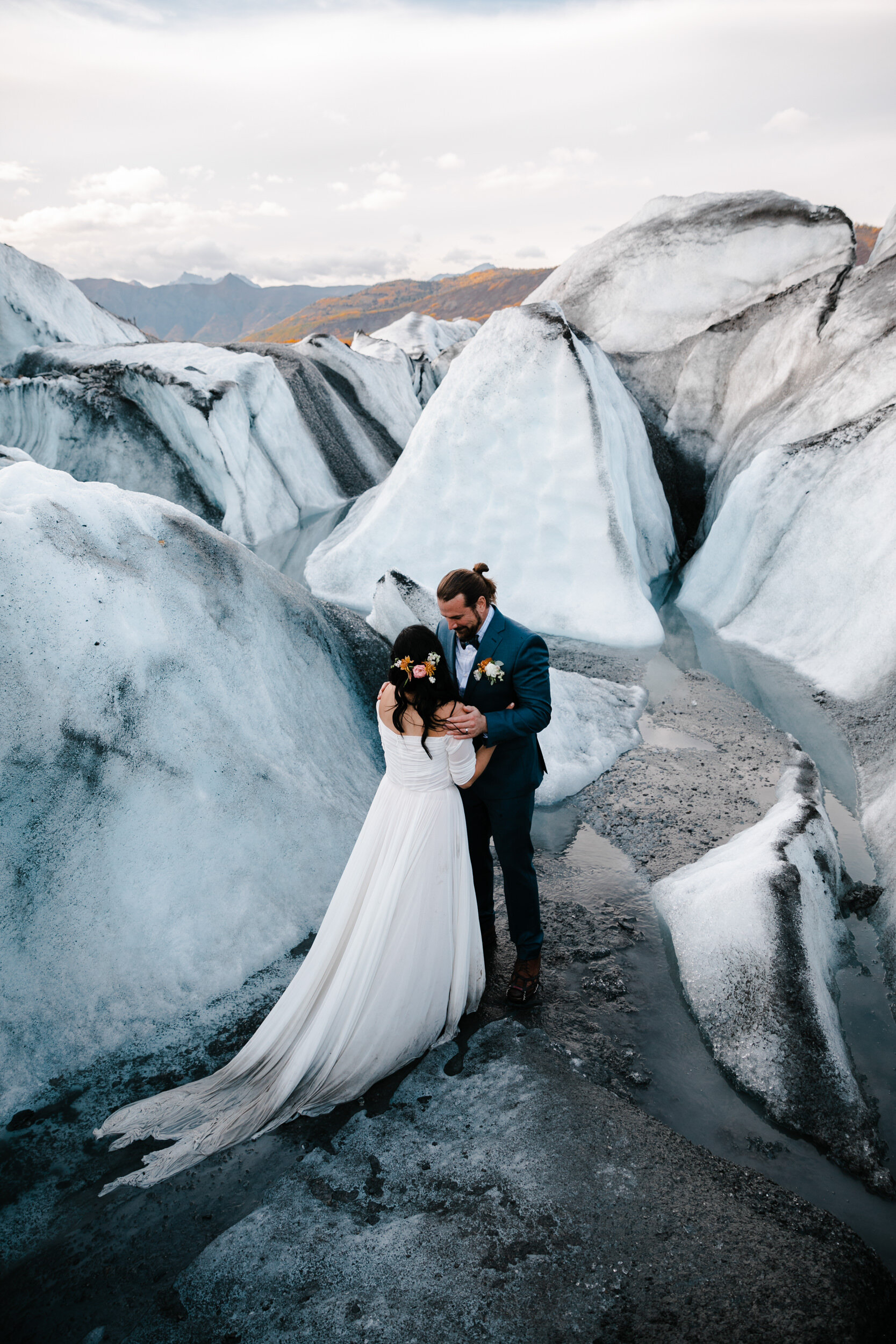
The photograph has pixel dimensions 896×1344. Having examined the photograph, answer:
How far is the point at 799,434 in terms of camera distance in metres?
9.18

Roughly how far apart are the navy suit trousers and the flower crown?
0.66 meters

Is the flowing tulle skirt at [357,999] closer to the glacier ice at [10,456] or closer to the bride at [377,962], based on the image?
the bride at [377,962]

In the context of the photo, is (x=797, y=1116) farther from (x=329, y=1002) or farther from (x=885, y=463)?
(x=885, y=463)

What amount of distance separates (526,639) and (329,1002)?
1455 millimetres

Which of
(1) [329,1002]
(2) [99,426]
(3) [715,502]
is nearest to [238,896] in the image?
(1) [329,1002]

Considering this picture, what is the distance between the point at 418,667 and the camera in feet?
8.30

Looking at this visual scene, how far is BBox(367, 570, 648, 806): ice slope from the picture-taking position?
5.11 metres

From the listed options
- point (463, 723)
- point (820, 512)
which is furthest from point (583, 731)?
point (820, 512)

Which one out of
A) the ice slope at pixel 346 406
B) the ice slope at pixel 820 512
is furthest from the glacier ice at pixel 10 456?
the ice slope at pixel 346 406

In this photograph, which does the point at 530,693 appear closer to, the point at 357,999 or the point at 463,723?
the point at 463,723

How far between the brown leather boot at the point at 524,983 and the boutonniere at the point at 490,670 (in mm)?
1150

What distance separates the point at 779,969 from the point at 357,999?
5.52ft

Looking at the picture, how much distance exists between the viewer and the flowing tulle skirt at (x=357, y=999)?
2549mm

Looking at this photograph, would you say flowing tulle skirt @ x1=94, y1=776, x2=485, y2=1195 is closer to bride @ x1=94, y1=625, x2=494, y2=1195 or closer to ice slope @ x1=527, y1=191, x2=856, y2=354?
bride @ x1=94, y1=625, x2=494, y2=1195
